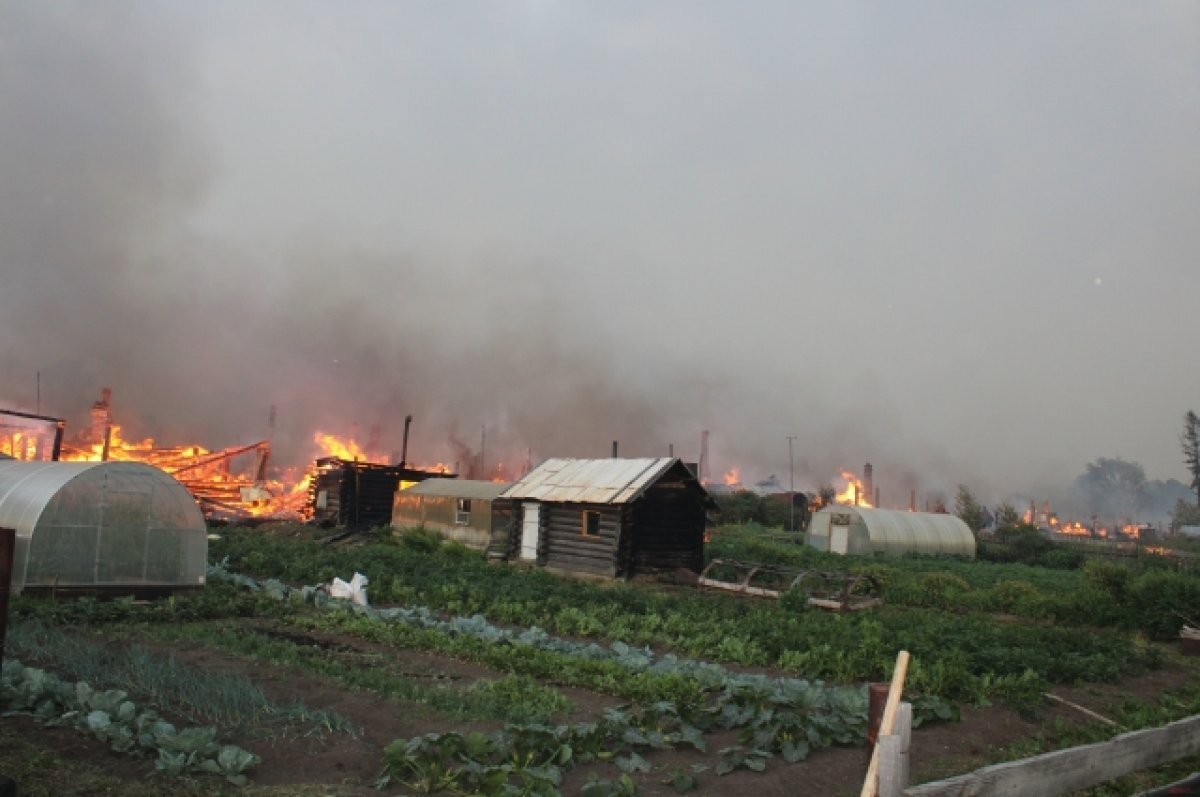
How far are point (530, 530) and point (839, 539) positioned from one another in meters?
20.4

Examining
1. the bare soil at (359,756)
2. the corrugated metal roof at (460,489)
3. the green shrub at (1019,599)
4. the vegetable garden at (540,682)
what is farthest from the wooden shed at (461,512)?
the bare soil at (359,756)

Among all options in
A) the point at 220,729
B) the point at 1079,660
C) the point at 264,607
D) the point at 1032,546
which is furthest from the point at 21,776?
the point at 1032,546

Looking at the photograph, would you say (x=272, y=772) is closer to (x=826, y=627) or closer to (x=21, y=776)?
(x=21, y=776)

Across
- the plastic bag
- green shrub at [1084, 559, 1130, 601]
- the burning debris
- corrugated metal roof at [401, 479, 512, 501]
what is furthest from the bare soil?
the burning debris

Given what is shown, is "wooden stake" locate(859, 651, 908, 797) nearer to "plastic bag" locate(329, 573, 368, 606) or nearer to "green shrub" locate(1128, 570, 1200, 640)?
"plastic bag" locate(329, 573, 368, 606)

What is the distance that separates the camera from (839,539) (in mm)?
45469

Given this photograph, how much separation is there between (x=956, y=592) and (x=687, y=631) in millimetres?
12757

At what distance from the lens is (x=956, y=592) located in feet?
84.5

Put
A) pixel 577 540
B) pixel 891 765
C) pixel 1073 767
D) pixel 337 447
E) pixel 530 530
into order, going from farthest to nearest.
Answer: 1. pixel 337 447
2. pixel 530 530
3. pixel 577 540
4. pixel 1073 767
5. pixel 891 765

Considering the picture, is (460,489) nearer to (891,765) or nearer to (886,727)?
(886,727)

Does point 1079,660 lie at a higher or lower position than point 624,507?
lower

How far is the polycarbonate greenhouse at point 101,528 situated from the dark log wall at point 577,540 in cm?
1369

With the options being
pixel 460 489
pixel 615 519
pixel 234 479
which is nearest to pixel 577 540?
pixel 615 519

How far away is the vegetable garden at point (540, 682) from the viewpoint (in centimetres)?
821
